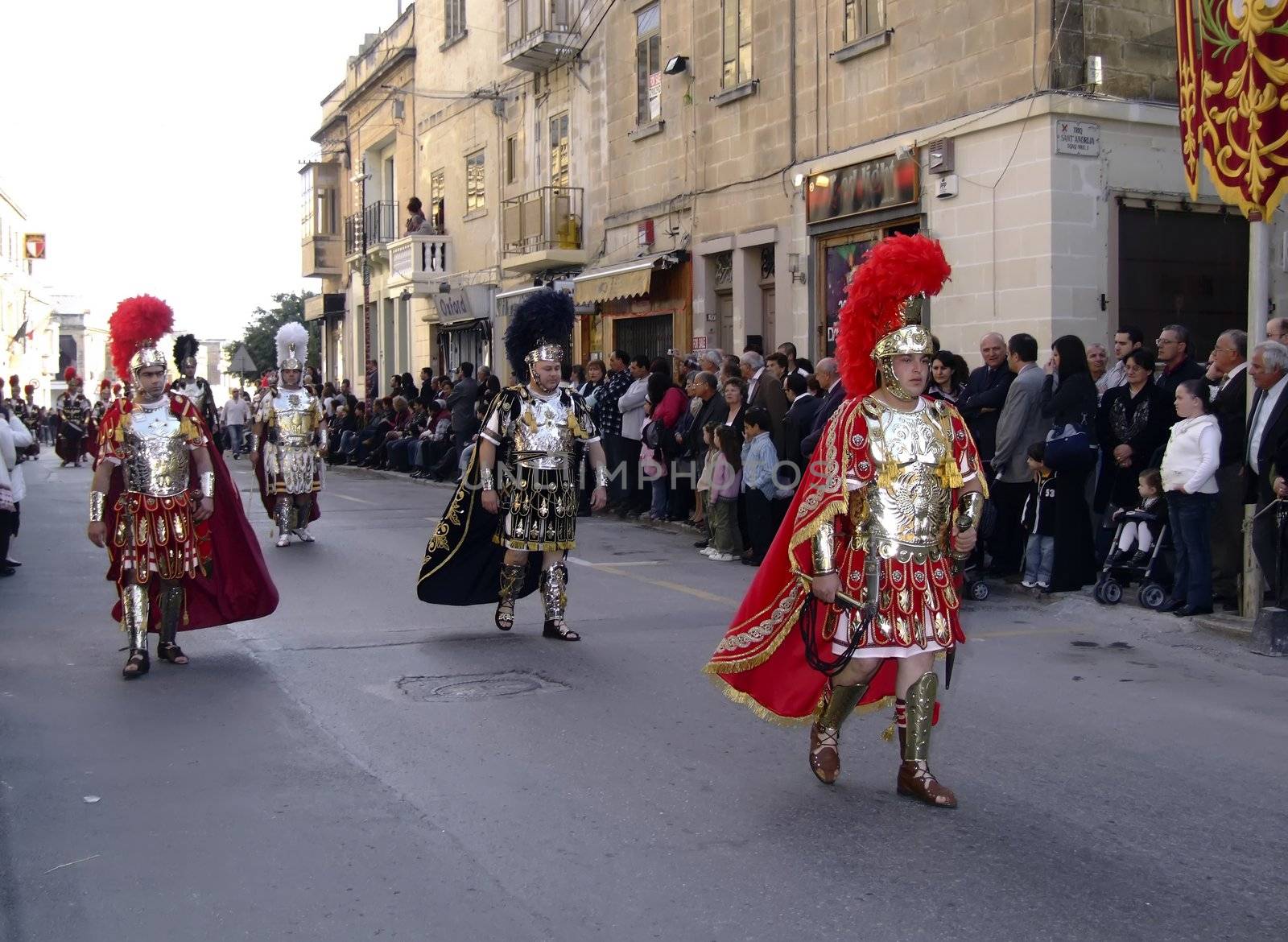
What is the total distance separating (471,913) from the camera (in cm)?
421

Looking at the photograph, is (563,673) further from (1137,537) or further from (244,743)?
(1137,537)

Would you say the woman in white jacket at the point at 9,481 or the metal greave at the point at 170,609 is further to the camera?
the woman in white jacket at the point at 9,481

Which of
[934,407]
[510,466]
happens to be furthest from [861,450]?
[510,466]

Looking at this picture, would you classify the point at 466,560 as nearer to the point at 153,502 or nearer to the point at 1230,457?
the point at 153,502

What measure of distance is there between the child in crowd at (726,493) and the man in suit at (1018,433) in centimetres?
280

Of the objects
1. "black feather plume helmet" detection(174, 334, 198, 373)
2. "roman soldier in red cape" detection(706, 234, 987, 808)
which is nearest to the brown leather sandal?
"roman soldier in red cape" detection(706, 234, 987, 808)

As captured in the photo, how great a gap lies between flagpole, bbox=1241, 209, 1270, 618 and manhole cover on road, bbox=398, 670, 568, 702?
4.65 metres

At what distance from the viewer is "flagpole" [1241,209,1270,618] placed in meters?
8.95

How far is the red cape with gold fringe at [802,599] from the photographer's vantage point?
534 centimetres

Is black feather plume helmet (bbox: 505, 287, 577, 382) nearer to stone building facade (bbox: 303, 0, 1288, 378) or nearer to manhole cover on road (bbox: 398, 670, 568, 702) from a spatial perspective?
manhole cover on road (bbox: 398, 670, 568, 702)

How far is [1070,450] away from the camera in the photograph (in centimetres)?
1007

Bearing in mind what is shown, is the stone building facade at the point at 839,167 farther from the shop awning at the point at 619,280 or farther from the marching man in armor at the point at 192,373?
the marching man in armor at the point at 192,373

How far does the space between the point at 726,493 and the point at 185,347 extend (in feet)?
17.3

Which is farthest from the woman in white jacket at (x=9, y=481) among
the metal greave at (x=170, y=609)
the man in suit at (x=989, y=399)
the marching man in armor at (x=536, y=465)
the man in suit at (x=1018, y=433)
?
the man in suit at (x=1018, y=433)
